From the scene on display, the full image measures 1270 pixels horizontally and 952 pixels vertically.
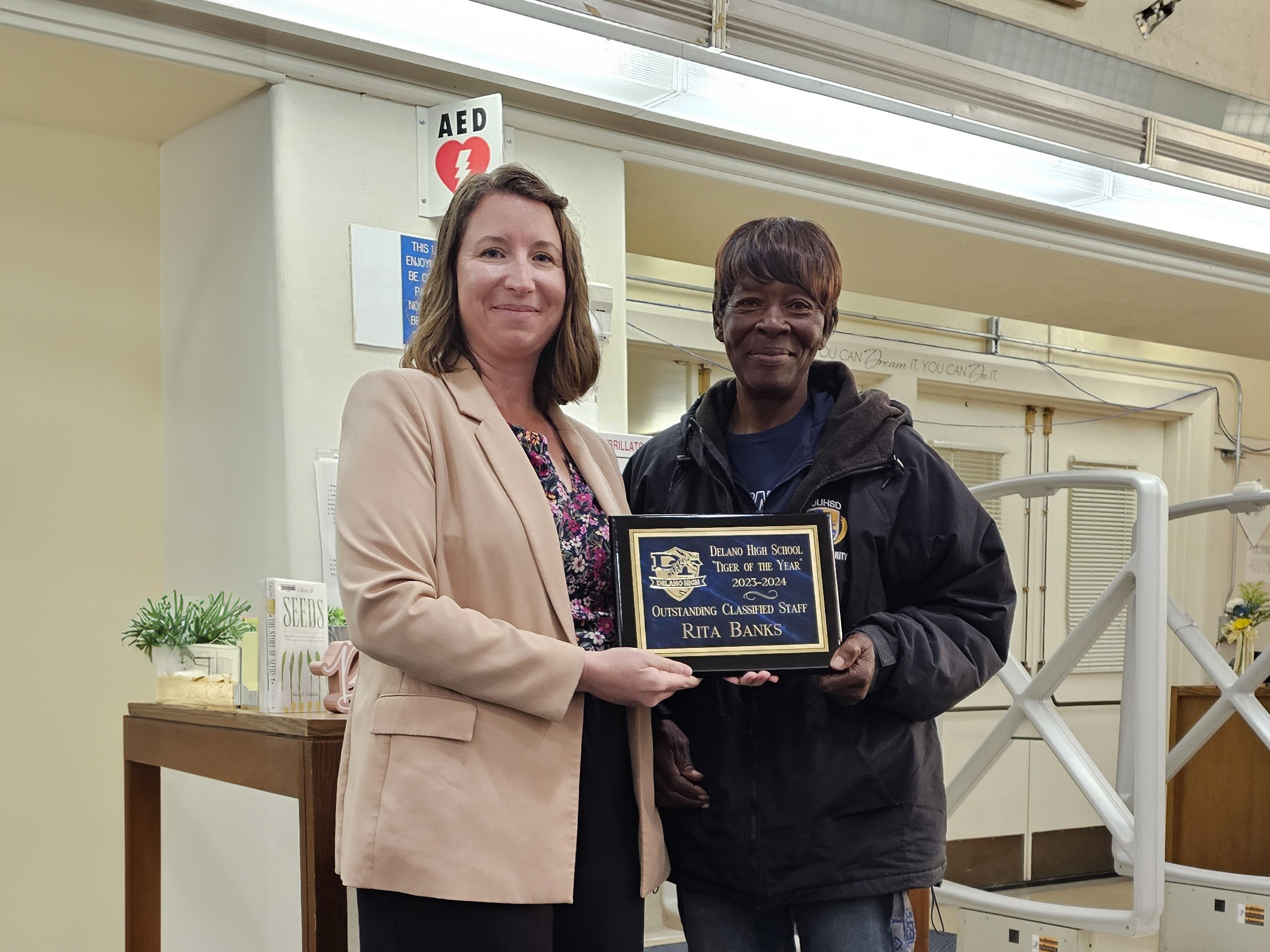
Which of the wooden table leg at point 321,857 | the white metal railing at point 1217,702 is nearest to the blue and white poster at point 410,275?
the wooden table leg at point 321,857

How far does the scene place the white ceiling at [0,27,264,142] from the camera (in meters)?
2.70

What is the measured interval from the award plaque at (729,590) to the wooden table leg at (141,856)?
1.49 metres

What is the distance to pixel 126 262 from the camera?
3.35 metres

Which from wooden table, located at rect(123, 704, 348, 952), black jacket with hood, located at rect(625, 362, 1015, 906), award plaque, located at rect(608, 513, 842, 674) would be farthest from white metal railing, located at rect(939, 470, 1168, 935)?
wooden table, located at rect(123, 704, 348, 952)

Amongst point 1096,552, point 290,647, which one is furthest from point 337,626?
point 1096,552

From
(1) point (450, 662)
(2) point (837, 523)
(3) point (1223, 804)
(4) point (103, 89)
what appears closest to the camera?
(1) point (450, 662)

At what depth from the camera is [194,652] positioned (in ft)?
8.16

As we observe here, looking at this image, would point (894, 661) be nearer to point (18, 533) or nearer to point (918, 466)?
point (918, 466)

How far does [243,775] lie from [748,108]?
6.56ft

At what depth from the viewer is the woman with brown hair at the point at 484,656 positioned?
1.38 meters

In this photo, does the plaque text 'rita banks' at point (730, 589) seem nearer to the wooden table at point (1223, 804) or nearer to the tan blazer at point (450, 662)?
the tan blazer at point (450, 662)

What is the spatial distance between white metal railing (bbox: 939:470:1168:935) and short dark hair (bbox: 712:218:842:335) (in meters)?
1.45

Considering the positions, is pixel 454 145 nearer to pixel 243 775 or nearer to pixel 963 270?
pixel 243 775

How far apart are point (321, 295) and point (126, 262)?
763 mm
